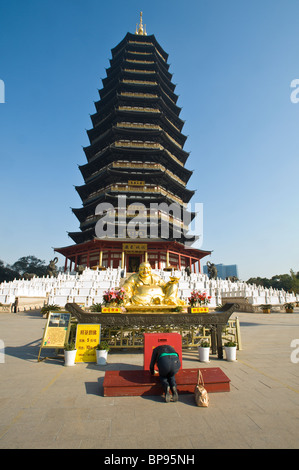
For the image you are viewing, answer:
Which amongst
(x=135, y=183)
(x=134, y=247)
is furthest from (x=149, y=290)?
(x=135, y=183)

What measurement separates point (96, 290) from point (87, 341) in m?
11.5

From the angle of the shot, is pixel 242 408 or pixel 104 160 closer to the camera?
pixel 242 408

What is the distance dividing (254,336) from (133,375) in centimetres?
721

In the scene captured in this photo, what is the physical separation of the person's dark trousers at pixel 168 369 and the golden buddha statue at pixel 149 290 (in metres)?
3.72

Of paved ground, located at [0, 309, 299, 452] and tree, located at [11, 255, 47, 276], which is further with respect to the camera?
tree, located at [11, 255, 47, 276]

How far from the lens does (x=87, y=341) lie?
6246 millimetres

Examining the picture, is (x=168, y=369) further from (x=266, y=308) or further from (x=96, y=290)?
(x=266, y=308)

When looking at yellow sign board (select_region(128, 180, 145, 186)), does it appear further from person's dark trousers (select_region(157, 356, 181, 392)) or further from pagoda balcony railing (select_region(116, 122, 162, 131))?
person's dark trousers (select_region(157, 356, 181, 392))

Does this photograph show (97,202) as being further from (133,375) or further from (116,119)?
(133,375)

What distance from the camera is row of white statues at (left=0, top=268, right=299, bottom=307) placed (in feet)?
55.6

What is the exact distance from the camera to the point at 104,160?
114 ft

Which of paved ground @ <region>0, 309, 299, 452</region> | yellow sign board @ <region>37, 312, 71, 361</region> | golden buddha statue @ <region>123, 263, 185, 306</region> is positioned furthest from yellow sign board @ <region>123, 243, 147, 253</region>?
paved ground @ <region>0, 309, 299, 452</region>

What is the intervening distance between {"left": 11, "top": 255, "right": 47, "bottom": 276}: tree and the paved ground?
57541 millimetres
